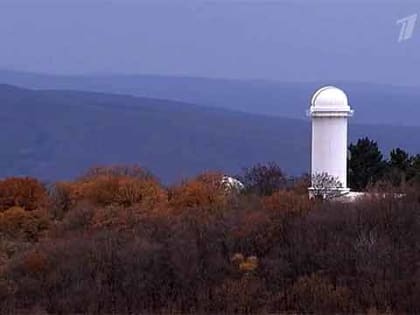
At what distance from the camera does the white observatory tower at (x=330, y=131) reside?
4606cm

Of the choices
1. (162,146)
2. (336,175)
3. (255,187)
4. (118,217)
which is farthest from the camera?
(162,146)

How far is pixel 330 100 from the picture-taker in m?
46.2

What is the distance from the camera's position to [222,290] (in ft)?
125

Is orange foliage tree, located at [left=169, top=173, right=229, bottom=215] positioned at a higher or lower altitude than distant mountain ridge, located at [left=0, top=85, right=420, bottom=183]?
lower

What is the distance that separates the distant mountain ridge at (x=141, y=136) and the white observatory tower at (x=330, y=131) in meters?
79.4

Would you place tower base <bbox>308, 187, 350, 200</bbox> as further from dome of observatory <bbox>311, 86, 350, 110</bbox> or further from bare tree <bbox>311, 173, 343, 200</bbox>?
dome of observatory <bbox>311, 86, 350, 110</bbox>

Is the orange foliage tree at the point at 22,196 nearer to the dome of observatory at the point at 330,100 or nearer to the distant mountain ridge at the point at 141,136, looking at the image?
the dome of observatory at the point at 330,100

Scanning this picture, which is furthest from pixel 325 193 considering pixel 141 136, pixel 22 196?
pixel 141 136

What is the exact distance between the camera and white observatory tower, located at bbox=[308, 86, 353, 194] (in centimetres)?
4606

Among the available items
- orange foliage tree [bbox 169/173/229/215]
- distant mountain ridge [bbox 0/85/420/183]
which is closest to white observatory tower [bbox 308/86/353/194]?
orange foliage tree [bbox 169/173/229/215]

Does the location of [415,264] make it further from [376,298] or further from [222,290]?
[222,290]

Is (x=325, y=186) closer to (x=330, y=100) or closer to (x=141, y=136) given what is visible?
(x=330, y=100)

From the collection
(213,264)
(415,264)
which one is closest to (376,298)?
(415,264)

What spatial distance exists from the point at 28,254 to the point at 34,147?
396 ft
